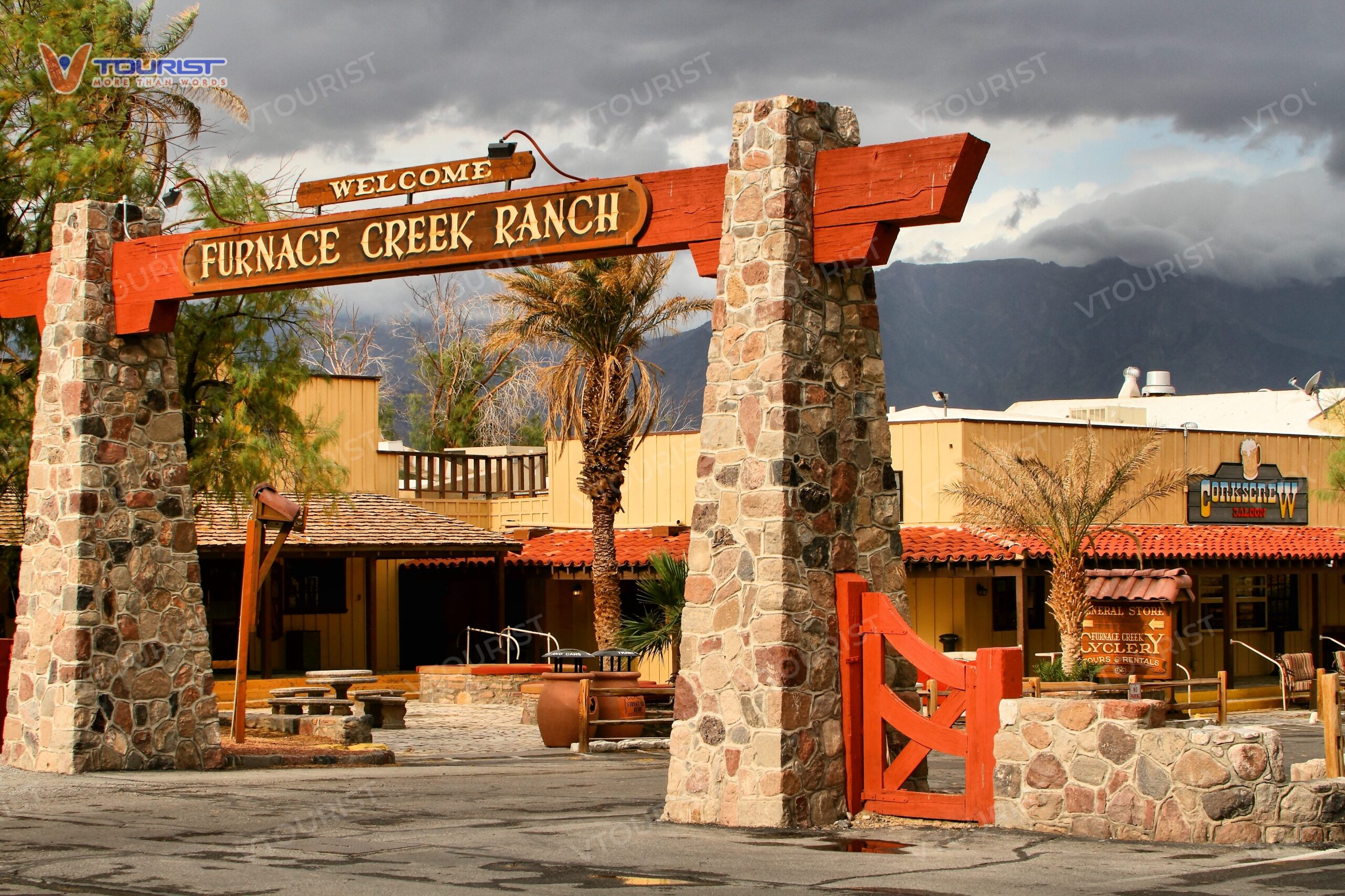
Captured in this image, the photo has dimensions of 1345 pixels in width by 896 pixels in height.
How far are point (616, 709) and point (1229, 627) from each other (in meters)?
14.3

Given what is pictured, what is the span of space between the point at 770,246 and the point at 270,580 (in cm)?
2020

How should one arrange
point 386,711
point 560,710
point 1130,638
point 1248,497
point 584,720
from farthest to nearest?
1. point 1248,497
2. point 1130,638
3. point 386,711
4. point 560,710
5. point 584,720

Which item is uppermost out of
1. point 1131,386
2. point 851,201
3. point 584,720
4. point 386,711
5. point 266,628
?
point 1131,386

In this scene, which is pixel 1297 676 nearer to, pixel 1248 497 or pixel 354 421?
pixel 1248 497

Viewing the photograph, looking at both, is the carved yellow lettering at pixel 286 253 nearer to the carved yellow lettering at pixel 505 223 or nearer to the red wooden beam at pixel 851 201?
the red wooden beam at pixel 851 201

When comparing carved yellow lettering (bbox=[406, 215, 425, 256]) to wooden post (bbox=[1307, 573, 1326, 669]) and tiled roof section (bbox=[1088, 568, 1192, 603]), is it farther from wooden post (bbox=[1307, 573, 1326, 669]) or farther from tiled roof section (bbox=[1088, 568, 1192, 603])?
wooden post (bbox=[1307, 573, 1326, 669])

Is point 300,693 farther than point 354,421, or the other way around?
point 354,421

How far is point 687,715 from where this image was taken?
35.6 ft

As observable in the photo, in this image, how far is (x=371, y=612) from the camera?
29516mm

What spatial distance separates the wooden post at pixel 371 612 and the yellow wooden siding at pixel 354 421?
5.76 ft

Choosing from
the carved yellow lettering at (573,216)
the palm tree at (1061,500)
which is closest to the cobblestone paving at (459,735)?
the carved yellow lettering at (573,216)

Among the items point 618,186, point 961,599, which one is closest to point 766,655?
point 618,186

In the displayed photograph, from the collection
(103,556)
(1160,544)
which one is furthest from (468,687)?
(103,556)

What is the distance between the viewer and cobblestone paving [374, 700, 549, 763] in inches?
725
